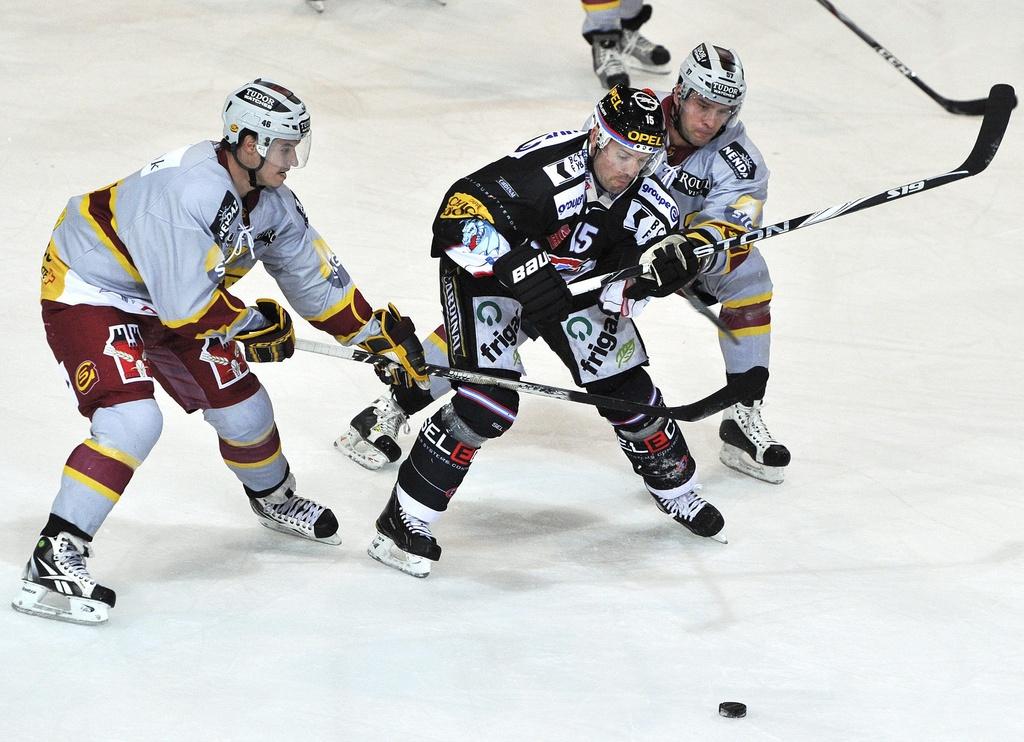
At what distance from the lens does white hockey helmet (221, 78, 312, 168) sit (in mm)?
3193

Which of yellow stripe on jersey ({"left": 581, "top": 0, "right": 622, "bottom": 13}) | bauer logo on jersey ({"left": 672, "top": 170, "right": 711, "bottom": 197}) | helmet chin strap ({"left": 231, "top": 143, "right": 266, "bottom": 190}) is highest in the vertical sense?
helmet chin strap ({"left": 231, "top": 143, "right": 266, "bottom": 190})

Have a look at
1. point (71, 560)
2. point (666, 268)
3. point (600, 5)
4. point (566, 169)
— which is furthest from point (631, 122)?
point (600, 5)

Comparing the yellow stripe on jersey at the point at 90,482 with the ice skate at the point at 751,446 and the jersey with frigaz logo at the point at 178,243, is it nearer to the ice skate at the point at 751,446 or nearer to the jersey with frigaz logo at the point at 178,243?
the jersey with frigaz logo at the point at 178,243

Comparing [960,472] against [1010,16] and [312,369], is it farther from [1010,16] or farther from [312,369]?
[1010,16]

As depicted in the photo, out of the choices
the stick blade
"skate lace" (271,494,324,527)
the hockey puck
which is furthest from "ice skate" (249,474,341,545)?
the stick blade

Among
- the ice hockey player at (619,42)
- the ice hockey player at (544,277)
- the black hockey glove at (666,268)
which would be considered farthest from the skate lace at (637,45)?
the black hockey glove at (666,268)

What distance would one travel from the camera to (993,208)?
606 cm

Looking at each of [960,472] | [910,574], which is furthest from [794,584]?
[960,472]

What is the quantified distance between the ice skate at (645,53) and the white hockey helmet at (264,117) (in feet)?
14.5

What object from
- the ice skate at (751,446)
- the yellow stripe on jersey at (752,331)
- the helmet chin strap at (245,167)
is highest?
the helmet chin strap at (245,167)

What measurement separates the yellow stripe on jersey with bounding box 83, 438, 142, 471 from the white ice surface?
403 mm

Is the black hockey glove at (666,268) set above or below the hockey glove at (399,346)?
above

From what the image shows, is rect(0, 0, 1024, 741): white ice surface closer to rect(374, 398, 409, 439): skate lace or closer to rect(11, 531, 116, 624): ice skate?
rect(11, 531, 116, 624): ice skate

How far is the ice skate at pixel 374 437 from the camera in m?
4.25
